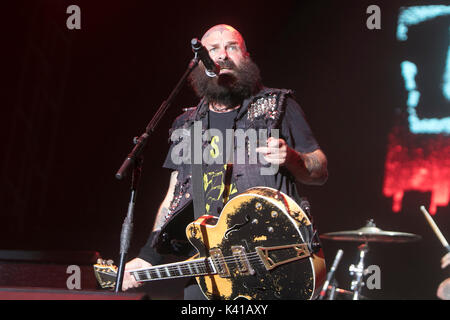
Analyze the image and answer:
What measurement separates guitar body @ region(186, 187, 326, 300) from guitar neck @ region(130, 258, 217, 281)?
3cm

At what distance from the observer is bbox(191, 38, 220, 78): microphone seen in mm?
2242

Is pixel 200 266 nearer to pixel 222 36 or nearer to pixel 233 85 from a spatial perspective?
pixel 233 85

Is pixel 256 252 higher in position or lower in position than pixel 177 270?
higher

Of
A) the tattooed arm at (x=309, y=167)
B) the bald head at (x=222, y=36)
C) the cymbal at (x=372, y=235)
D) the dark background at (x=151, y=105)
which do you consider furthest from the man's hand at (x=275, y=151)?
the dark background at (x=151, y=105)

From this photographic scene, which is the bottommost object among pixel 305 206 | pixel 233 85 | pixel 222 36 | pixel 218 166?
pixel 305 206

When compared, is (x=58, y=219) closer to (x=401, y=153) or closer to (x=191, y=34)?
(x=191, y=34)

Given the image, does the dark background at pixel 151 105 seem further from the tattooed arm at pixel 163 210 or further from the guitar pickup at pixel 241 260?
the guitar pickup at pixel 241 260

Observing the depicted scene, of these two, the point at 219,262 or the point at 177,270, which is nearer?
the point at 219,262

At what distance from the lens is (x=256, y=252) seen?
2.28 meters

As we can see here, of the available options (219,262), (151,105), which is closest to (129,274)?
(219,262)

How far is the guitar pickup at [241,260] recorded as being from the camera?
232 centimetres

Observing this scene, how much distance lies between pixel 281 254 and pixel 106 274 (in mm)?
1107

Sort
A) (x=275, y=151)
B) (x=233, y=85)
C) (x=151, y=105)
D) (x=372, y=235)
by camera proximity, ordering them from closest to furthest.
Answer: (x=275, y=151)
(x=233, y=85)
(x=372, y=235)
(x=151, y=105)

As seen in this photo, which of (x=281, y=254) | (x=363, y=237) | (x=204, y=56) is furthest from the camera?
(x=363, y=237)
